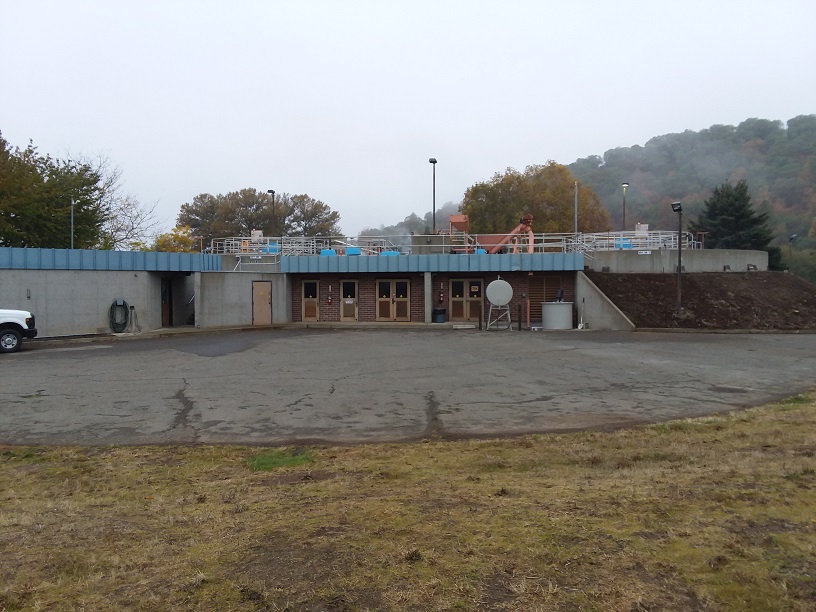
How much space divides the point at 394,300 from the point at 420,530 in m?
26.3

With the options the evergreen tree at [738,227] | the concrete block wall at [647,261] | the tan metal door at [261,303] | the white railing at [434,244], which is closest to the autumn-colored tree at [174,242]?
the white railing at [434,244]

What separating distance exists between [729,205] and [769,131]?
9420cm

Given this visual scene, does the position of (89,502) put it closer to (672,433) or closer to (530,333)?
(672,433)

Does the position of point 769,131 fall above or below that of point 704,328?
above

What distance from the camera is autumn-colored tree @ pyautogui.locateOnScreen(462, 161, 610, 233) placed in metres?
53.9

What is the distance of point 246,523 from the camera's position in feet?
14.6

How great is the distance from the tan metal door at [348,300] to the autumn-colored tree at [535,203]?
89.8 ft

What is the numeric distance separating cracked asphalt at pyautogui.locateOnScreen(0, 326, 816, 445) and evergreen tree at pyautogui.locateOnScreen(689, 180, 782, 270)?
103 feet

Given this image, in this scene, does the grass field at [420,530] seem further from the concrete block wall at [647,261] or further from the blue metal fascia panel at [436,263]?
the concrete block wall at [647,261]

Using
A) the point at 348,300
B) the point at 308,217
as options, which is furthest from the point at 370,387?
the point at 308,217

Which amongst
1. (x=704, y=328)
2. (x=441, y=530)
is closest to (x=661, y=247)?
(x=704, y=328)

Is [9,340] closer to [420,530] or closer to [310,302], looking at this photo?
[310,302]

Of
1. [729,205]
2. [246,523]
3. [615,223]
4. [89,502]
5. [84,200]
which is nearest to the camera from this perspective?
[246,523]

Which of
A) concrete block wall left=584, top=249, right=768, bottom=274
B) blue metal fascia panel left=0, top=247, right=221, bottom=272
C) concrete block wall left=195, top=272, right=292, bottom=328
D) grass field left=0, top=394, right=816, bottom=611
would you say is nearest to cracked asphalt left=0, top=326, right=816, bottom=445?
grass field left=0, top=394, right=816, bottom=611
